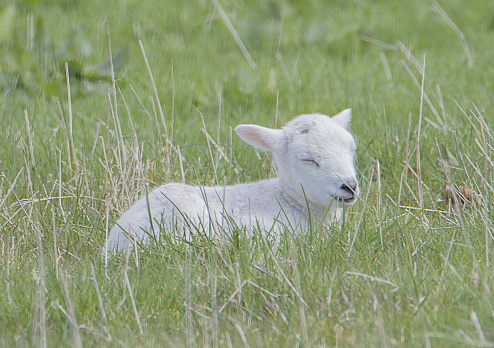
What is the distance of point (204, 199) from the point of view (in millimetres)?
3598

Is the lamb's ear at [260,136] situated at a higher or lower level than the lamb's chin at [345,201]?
higher

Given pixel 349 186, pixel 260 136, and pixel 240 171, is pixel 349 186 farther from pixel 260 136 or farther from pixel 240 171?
pixel 240 171

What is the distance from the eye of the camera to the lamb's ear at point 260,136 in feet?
12.1

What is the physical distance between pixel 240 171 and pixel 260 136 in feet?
3.01

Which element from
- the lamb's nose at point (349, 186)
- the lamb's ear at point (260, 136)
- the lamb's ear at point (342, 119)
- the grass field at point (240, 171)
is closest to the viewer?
the grass field at point (240, 171)

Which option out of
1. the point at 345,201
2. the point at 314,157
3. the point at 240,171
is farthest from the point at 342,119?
the point at 240,171

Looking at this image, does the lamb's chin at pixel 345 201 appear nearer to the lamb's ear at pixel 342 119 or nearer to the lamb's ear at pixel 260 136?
the lamb's ear at pixel 260 136

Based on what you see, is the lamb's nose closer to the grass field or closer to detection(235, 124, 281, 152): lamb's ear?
the grass field

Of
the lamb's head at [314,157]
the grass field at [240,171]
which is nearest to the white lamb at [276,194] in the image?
the lamb's head at [314,157]

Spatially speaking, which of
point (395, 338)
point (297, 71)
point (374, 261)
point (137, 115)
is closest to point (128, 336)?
point (395, 338)

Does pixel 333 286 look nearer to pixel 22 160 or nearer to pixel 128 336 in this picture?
pixel 128 336

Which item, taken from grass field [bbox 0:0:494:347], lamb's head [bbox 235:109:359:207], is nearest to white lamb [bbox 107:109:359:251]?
lamb's head [bbox 235:109:359:207]

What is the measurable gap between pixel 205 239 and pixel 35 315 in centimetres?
99

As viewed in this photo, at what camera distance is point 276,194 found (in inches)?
149
